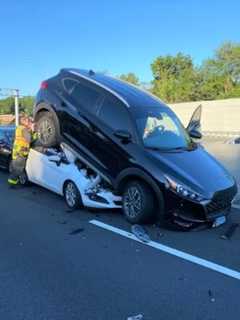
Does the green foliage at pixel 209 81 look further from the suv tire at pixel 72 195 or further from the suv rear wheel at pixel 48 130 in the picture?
the suv tire at pixel 72 195

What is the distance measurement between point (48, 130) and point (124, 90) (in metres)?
1.93

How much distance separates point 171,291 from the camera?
429 cm

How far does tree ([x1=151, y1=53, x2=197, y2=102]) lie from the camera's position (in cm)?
6266

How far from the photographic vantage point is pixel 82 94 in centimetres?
800

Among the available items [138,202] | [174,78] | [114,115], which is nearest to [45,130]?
[114,115]

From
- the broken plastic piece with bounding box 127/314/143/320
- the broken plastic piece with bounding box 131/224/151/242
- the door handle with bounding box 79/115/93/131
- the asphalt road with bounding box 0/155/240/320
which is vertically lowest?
the broken plastic piece with bounding box 127/314/143/320

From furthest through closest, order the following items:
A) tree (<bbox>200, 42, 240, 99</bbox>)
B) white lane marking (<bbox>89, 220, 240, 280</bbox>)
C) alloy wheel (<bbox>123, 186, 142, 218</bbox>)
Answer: tree (<bbox>200, 42, 240, 99</bbox>) < alloy wheel (<bbox>123, 186, 142, 218</bbox>) < white lane marking (<bbox>89, 220, 240, 280</bbox>)

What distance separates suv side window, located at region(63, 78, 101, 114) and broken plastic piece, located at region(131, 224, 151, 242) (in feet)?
7.85

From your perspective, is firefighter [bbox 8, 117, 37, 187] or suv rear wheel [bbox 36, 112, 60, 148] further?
firefighter [bbox 8, 117, 37, 187]

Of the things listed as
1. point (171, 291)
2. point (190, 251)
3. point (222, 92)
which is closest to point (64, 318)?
point (171, 291)

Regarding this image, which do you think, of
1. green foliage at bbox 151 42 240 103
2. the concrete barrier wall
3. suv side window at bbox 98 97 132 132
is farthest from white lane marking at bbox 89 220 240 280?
green foliage at bbox 151 42 240 103

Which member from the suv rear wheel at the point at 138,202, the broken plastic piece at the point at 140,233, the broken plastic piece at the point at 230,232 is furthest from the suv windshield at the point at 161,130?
the broken plastic piece at the point at 230,232

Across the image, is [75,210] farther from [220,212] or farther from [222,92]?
[222,92]

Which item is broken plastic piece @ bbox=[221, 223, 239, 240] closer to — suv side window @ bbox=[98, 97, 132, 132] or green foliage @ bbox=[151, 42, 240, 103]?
suv side window @ bbox=[98, 97, 132, 132]
